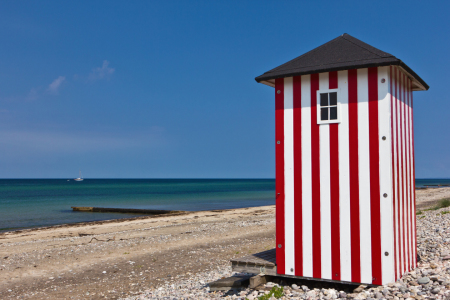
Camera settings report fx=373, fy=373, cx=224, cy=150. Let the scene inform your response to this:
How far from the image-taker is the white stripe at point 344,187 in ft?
19.2

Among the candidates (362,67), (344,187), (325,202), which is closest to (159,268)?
(325,202)

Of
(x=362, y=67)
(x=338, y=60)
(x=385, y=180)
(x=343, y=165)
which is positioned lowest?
(x=385, y=180)

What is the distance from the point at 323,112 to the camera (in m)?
6.14

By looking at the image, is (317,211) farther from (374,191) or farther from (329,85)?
(329,85)

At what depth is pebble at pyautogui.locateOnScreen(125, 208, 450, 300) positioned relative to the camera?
5.23 metres

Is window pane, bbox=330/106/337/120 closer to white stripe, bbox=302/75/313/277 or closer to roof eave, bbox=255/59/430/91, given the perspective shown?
white stripe, bbox=302/75/313/277

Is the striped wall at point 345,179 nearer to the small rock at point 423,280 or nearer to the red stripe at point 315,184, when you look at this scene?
the red stripe at point 315,184

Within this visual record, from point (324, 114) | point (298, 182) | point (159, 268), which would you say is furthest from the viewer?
point (159, 268)

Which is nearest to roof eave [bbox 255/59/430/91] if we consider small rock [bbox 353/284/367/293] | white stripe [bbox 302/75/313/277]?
white stripe [bbox 302/75/313/277]

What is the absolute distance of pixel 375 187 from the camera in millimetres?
5668

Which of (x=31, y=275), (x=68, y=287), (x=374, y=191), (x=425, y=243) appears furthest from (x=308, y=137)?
(x=31, y=275)

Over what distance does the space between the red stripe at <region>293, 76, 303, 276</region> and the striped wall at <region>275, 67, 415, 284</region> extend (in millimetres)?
17

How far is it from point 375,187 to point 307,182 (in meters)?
1.04

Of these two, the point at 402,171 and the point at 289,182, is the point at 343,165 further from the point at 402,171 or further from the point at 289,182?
the point at 402,171
